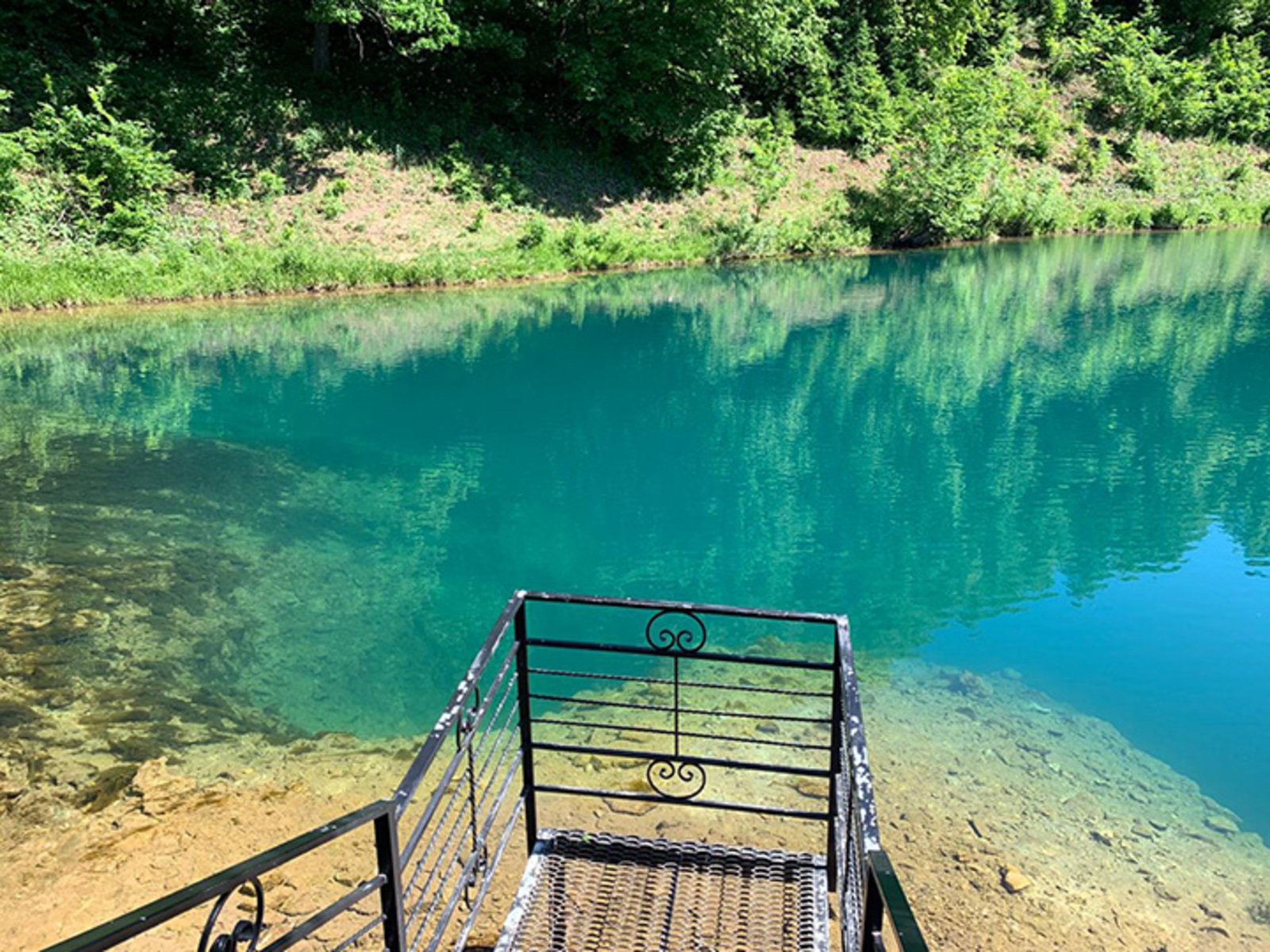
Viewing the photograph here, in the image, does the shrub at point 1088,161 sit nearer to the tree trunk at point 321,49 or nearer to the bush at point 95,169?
the tree trunk at point 321,49

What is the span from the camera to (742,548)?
341 inches

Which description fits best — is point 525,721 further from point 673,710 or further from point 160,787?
point 160,787

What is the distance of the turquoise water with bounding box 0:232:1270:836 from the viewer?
249 inches

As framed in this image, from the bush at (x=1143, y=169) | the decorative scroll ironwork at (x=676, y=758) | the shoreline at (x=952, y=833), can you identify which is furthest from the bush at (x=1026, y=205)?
the shoreline at (x=952, y=833)

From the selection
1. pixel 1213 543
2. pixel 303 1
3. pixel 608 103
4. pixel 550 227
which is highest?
pixel 303 1

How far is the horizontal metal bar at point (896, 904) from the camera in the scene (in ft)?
5.06

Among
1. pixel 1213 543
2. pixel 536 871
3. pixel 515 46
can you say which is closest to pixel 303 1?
pixel 515 46

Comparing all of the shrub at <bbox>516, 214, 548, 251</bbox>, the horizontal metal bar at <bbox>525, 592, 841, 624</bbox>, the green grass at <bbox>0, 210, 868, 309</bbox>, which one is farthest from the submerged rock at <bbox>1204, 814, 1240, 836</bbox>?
the shrub at <bbox>516, 214, 548, 251</bbox>

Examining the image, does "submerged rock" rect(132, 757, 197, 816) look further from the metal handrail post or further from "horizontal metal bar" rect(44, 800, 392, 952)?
"horizontal metal bar" rect(44, 800, 392, 952)

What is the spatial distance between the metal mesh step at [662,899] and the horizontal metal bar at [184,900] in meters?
1.45

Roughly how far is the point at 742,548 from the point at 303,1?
2076 cm

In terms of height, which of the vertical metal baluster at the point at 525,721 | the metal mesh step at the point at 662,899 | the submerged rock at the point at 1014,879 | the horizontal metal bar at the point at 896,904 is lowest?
the submerged rock at the point at 1014,879

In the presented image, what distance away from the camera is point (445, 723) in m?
2.69

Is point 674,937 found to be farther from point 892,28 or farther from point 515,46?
point 892,28
